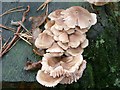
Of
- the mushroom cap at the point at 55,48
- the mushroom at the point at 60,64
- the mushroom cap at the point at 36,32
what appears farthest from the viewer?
the mushroom cap at the point at 36,32

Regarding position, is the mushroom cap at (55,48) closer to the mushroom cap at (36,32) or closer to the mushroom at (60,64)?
the mushroom at (60,64)

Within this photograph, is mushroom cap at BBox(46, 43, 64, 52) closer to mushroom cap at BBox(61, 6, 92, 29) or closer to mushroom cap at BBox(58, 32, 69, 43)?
mushroom cap at BBox(58, 32, 69, 43)

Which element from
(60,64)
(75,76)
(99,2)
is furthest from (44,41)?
(99,2)

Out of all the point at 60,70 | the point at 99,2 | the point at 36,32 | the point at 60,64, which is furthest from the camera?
the point at 99,2

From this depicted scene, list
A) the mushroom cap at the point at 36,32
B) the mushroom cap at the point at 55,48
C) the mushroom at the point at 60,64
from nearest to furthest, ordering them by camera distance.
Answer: the mushroom at the point at 60,64 < the mushroom cap at the point at 55,48 < the mushroom cap at the point at 36,32

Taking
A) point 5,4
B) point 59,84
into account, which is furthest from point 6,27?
point 59,84

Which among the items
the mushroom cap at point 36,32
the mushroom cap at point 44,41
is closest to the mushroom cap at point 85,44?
the mushroom cap at point 44,41

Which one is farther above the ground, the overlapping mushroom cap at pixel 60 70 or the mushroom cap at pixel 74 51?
the mushroom cap at pixel 74 51

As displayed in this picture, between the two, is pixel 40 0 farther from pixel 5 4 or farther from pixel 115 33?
A: pixel 115 33

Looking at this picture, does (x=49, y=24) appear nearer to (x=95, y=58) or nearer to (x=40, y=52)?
(x=40, y=52)
